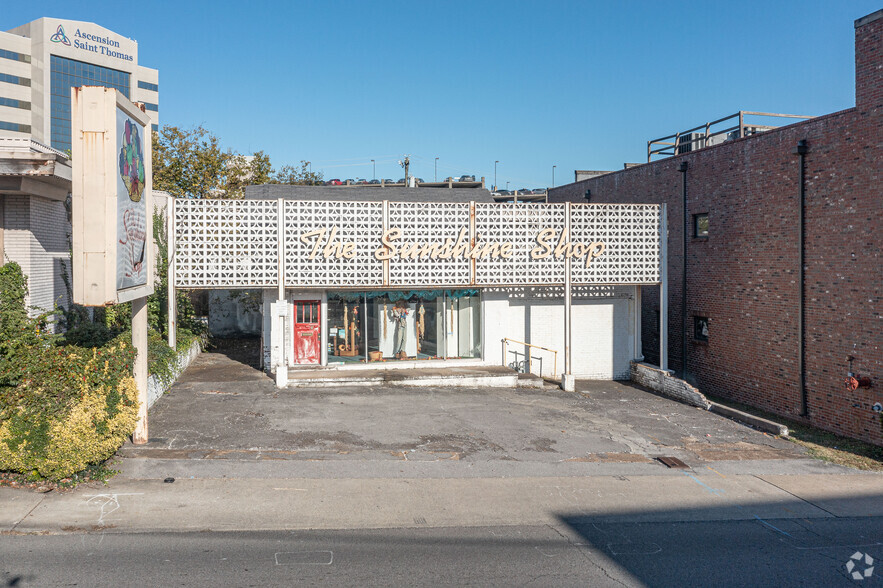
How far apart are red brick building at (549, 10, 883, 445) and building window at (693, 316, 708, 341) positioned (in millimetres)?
49

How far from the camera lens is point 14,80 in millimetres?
74250

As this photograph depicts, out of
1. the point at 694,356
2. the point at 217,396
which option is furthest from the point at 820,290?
the point at 217,396

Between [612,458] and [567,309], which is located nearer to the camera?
[612,458]

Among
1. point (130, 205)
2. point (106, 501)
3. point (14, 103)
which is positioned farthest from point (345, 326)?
point (14, 103)

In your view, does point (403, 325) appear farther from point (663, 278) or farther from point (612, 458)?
point (612, 458)

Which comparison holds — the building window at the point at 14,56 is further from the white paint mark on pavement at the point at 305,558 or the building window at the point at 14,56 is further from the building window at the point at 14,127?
the white paint mark on pavement at the point at 305,558

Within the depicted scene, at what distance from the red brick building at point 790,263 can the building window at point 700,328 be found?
0.05m

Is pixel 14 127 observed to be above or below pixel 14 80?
below

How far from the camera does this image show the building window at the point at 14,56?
7328cm

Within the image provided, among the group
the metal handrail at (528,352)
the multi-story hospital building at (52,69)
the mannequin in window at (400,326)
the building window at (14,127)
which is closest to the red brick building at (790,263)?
the metal handrail at (528,352)

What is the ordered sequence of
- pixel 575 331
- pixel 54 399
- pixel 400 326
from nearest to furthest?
pixel 54 399 → pixel 400 326 → pixel 575 331

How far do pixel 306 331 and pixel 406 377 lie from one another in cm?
328

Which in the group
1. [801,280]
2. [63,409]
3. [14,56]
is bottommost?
[63,409]

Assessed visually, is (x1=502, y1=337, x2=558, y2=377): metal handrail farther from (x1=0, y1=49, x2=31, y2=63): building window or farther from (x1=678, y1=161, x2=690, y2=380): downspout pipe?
(x1=0, y1=49, x2=31, y2=63): building window
